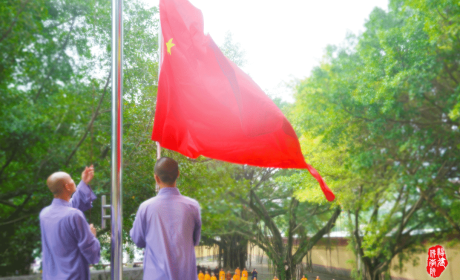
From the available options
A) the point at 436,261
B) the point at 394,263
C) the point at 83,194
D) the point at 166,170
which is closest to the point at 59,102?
the point at 83,194

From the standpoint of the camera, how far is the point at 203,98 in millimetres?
2322

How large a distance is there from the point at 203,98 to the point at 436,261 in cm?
247

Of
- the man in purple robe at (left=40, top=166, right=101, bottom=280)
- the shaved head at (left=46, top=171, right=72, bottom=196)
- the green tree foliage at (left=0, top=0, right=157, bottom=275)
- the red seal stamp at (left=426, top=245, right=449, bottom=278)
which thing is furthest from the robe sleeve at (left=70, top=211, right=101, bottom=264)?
the red seal stamp at (left=426, top=245, right=449, bottom=278)

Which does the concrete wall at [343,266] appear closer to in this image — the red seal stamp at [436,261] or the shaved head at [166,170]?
the red seal stamp at [436,261]

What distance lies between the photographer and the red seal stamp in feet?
10.4

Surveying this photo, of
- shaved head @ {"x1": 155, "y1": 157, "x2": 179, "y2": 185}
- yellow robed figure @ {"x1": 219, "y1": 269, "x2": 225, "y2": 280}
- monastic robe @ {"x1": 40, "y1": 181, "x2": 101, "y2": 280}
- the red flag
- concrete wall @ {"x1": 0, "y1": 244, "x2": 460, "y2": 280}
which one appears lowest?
yellow robed figure @ {"x1": 219, "y1": 269, "x2": 225, "y2": 280}

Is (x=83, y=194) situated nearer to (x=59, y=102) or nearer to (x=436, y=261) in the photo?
(x=59, y=102)

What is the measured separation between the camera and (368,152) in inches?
132

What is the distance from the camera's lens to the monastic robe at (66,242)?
1.77 meters

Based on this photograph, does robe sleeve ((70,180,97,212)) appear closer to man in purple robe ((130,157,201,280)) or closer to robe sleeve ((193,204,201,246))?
man in purple robe ((130,157,201,280))

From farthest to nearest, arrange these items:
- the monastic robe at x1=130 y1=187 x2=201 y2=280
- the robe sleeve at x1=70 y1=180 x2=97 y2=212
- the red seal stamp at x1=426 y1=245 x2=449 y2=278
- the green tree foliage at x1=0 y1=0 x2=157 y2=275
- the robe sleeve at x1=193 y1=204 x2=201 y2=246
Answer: the green tree foliage at x1=0 y1=0 x2=157 y2=275 < the red seal stamp at x1=426 y1=245 x2=449 y2=278 < the robe sleeve at x1=70 y1=180 x2=97 y2=212 < the robe sleeve at x1=193 y1=204 x2=201 y2=246 < the monastic robe at x1=130 y1=187 x2=201 y2=280

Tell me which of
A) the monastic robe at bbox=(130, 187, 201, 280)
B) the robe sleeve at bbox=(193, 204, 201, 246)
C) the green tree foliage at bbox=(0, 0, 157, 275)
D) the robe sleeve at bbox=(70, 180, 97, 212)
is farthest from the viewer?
the green tree foliage at bbox=(0, 0, 157, 275)

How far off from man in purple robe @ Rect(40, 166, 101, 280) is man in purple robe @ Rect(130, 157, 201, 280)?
0.26 m

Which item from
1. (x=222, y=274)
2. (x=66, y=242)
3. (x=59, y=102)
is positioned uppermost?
(x=59, y=102)
